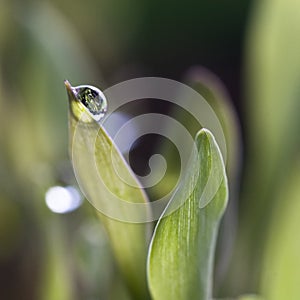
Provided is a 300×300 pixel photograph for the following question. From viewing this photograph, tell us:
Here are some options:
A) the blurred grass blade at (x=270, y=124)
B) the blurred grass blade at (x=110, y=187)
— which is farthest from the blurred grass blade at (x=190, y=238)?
the blurred grass blade at (x=270, y=124)

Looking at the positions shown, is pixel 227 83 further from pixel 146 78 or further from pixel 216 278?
pixel 216 278

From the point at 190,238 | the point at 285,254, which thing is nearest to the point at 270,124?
the point at 285,254

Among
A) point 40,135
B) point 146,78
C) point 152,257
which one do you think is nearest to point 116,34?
point 146,78

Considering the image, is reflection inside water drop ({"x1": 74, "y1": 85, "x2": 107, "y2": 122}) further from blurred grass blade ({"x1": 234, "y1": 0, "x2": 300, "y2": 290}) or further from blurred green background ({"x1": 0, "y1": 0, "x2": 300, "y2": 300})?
blurred grass blade ({"x1": 234, "y1": 0, "x2": 300, "y2": 290})

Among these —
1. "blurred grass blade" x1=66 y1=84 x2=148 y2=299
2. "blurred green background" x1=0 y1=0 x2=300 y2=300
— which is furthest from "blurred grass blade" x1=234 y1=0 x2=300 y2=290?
"blurred grass blade" x1=66 y1=84 x2=148 y2=299

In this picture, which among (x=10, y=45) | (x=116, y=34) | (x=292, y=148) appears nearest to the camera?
(x=292, y=148)
